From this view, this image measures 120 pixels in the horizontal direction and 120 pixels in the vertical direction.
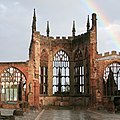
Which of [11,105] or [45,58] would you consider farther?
[45,58]

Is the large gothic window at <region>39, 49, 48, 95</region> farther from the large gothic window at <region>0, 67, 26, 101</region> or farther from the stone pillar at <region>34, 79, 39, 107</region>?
the large gothic window at <region>0, 67, 26, 101</region>

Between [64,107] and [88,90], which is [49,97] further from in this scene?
[88,90]

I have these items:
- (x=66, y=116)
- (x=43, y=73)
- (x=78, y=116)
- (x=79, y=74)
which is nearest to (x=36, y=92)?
(x=43, y=73)

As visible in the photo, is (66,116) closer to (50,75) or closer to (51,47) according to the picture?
(50,75)

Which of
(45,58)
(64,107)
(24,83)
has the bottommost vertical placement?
(64,107)

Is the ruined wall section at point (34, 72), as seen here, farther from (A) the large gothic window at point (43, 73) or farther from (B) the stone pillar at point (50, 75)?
(B) the stone pillar at point (50, 75)

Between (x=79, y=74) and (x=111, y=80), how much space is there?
6.62 meters

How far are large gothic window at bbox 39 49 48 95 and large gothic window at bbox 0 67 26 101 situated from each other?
16.2 feet

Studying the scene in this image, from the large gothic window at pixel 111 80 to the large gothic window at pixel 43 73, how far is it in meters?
10.8

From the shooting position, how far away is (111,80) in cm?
4959

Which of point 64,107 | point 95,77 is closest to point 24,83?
point 64,107

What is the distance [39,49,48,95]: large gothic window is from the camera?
54.5m

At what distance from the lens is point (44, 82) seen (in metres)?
54.9

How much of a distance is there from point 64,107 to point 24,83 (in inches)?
293
